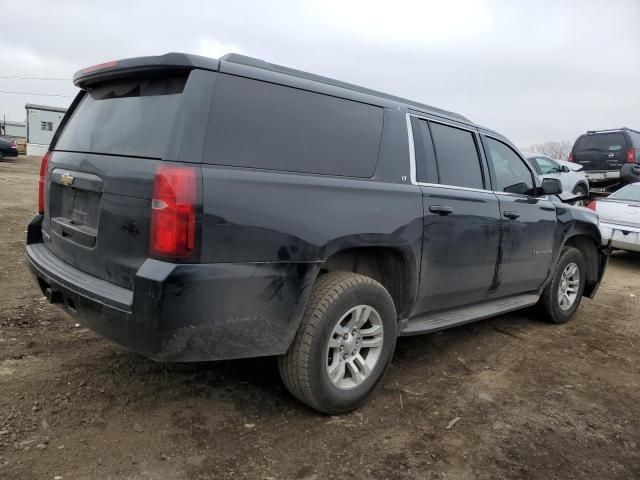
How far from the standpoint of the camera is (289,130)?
2.70 metres

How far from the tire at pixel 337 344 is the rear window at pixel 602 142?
523 inches

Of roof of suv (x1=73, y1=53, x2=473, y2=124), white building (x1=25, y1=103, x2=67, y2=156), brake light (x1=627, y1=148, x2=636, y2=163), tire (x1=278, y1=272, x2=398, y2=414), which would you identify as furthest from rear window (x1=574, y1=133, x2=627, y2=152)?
white building (x1=25, y1=103, x2=67, y2=156)

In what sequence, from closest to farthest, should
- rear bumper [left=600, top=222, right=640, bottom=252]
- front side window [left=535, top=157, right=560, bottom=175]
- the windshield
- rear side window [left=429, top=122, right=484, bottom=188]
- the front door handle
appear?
1. the front door handle
2. rear side window [left=429, top=122, right=484, bottom=188]
3. rear bumper [left=600, top=222, right=640, bottom=252]
4. the windshield
5. front side window [left=535, top=157, right=560, bottom=175]

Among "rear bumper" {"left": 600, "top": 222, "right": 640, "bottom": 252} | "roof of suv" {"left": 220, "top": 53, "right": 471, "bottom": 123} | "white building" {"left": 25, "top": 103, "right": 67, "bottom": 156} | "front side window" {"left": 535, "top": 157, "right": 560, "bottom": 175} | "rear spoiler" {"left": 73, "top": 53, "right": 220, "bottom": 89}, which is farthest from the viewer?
"white building" {"left": 25, "top": 103, "right": 67, "bottom": 156}

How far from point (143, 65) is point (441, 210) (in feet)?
6.70

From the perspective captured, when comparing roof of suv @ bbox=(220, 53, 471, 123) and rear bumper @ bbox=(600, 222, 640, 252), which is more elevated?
roof of suv @ bbox=(220, 53, 471, 123)

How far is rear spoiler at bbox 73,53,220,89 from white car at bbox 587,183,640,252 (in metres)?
7.74

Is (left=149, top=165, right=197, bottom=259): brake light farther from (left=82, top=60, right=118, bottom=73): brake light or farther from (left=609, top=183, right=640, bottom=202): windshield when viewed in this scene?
(left=609, top=183, right=640, bottom=202): windshield

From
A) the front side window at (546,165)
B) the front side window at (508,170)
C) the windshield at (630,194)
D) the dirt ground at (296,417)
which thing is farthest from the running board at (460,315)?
the front side window at (546,165)

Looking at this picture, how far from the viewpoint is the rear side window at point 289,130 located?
8.02 feet

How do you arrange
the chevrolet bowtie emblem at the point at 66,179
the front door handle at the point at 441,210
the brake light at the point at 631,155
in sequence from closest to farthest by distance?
1. the chevrolet bowtie emblem at the point at 66,179
2. the front door handle at the point at 441,210
3. the brake light at the point at 631,155

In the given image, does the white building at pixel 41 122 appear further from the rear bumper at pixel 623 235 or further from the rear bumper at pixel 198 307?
the rear bumper at pixel 198 307

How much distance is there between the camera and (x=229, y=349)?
2.51m

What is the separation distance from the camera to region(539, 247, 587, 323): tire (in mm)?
5016
